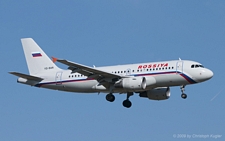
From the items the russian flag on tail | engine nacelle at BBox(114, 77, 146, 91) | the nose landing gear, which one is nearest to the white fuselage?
engine nacelle at BBox(114, 77, 146, 91)

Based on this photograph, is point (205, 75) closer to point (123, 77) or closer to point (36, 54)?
point (123, 77)

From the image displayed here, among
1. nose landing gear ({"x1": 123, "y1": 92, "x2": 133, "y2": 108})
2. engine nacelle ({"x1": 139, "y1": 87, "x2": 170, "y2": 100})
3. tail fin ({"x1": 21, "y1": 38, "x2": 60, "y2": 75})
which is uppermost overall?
tail fin ({"x1": 21, "y1": 38, "x2": 60, "y2": 75})

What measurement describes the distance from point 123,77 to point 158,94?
5571 mm

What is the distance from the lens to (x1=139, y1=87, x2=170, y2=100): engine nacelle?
54.4m

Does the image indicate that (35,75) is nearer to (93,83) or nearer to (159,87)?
(93,83)

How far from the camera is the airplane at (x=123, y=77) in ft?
163

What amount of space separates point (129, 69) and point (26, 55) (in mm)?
Result: 13807

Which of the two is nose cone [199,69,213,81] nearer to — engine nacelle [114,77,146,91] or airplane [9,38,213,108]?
airplane [9,38,213,108]

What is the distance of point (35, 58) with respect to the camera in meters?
58.8

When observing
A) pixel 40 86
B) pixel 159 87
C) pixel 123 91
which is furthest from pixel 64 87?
pixel 159 87

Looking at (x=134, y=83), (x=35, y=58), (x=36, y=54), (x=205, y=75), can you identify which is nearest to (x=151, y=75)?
(x=134, y=83)

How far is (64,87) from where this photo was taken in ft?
178

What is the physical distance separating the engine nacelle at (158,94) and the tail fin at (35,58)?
34.1 ft

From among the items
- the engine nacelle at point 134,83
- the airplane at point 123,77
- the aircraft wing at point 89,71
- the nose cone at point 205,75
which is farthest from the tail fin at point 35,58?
Answer: the nose cone at point 205,75
